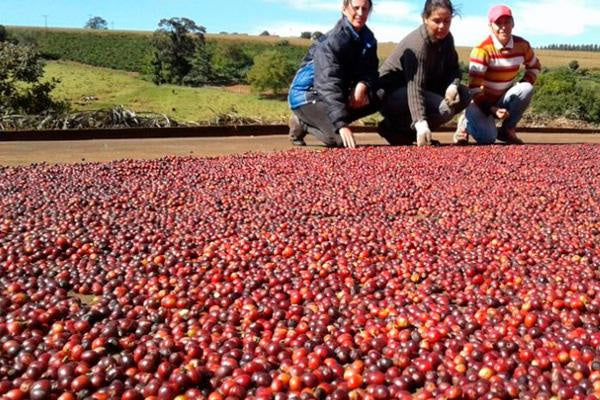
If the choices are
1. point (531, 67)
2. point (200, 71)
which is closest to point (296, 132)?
point (531, 67)

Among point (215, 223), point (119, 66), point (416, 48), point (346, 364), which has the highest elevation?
point (119, 66)

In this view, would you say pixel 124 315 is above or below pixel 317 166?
below

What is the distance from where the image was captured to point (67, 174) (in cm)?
482

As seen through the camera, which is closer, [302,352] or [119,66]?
[302,352]

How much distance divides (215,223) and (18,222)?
1175mm

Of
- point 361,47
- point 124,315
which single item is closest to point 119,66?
point 361,47

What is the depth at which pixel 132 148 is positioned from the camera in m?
6.90

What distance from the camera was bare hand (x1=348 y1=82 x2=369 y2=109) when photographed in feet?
20.7

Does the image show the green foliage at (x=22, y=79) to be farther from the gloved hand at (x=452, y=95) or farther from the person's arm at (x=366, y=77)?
the gloved hand at (x=452, y=95)

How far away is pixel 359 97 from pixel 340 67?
38 centimetres

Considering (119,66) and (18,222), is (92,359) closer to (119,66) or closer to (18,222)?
(18,222)

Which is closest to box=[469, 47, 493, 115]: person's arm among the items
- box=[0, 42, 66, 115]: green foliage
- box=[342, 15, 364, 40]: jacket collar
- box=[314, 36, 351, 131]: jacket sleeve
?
box=[342, 15, 364, 40]: jacket collar

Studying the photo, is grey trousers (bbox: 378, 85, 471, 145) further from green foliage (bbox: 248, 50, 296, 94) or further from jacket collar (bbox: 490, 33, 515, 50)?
green foliage (bbox: 248, 50, 296, 94)

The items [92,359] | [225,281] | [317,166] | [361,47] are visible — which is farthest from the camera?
[361,47]
